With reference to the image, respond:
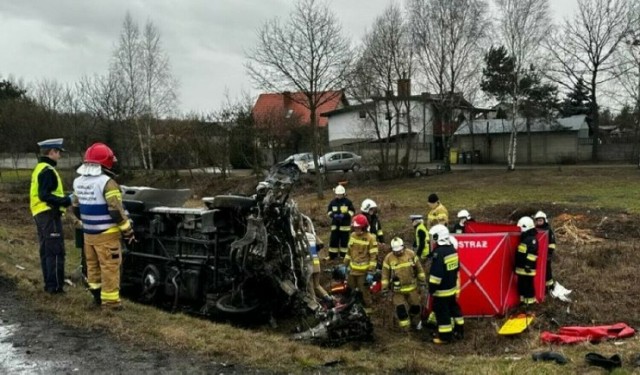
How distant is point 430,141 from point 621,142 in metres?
13.5

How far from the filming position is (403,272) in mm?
7648

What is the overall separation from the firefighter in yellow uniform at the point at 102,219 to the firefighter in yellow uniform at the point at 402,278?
3389mm

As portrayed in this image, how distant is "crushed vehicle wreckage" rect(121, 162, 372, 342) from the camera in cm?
685

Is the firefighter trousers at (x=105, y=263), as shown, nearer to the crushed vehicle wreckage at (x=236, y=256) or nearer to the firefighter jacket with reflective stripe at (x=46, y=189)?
the firefighter jacket with reflective stripe at (x=46, y=189)

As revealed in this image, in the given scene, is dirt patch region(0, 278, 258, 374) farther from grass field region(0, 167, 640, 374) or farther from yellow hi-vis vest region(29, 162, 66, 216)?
yellow hi-vis vest region(29, 162, 66, 216)

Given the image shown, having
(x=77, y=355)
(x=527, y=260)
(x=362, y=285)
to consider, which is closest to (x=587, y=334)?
(x=527, y=260)

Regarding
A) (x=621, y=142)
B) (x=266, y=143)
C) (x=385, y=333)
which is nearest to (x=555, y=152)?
(x=621, y=142)

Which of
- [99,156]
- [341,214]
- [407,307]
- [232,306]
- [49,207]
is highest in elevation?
[99,156]

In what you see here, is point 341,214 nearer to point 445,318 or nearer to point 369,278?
point 369,278

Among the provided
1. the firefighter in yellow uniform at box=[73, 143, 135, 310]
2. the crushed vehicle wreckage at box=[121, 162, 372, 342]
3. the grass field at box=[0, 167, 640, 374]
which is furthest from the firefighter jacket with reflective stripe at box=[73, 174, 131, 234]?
the crushed vehicle wreckage at box=[121, 162, 372, 342]

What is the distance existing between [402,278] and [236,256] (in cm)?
226

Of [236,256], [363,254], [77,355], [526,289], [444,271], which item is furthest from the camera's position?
[363,254]

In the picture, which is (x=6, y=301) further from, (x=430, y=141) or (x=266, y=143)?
(x=430, y=141)

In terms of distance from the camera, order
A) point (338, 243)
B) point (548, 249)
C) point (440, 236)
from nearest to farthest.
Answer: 1. point (440, 236)
2. point (548, 249)
3. point (338, 243)
